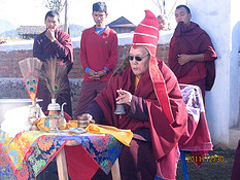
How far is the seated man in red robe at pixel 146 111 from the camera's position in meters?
2.93

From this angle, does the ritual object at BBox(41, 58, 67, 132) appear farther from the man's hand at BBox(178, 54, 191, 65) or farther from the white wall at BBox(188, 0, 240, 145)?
the white wall at BBox(188, 0, 240, 145)

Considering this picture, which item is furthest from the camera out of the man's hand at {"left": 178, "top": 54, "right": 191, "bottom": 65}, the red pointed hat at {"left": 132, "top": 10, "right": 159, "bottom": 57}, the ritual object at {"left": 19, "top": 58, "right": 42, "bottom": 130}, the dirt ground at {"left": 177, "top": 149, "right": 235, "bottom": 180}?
the man's hand at {"left": 178, "top": 54, "right": 191, "bottom": 65}

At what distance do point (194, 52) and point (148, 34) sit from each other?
2205 millimetres

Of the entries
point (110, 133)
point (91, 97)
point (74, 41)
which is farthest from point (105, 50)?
point (110, 133)

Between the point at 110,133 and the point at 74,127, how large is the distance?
1.01ft

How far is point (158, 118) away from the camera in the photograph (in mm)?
3072

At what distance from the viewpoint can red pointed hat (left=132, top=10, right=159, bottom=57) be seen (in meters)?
3.22

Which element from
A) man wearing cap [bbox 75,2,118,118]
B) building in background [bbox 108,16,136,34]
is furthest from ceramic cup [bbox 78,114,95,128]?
building in background [bbox 108,16,136,34]

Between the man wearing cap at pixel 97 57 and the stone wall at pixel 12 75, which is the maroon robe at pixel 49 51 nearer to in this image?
the man wearing cap at pixel 97 57

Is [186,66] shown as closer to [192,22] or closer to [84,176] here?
[192,22]

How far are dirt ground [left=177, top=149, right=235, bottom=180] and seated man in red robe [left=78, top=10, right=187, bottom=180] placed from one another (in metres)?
1.21

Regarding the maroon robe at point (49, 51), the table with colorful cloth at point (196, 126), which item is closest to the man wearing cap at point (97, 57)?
the maroon robe at point (49, 51)

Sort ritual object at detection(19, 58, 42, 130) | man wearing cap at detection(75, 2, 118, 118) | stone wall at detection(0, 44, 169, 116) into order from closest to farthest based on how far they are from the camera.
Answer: ritual object at detection(19, 58, 42, 130) → man wearing cap at detection(75, 2, 118, 118) → stone wall at detection(0, 44, 169, 116)

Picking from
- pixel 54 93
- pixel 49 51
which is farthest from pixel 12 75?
pixel 54 93
